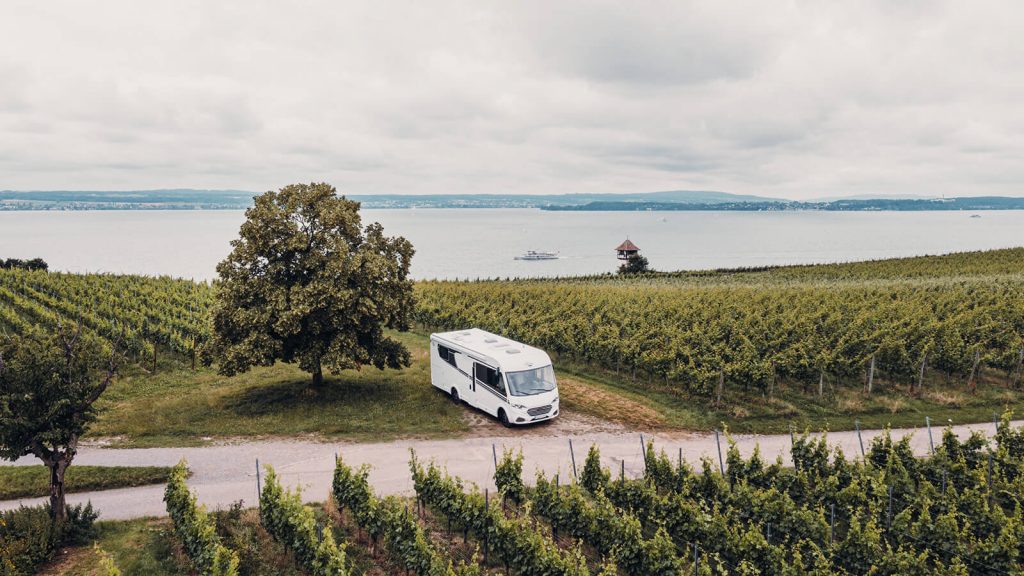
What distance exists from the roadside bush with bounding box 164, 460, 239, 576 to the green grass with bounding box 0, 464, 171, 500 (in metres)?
3.98

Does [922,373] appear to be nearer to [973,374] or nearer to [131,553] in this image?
[973,374]

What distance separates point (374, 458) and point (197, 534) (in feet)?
22.6

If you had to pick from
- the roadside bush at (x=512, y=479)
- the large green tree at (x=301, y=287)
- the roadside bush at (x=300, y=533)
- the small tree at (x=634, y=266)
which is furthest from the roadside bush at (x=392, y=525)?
the small tree at (x=634, y=266)

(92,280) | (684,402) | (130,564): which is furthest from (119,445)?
(92,280)

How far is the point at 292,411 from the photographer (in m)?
22.6

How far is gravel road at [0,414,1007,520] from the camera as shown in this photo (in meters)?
15.9

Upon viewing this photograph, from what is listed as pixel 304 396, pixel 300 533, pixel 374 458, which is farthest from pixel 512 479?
pixel 304 396

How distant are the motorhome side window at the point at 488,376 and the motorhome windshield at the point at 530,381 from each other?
49 centimetres

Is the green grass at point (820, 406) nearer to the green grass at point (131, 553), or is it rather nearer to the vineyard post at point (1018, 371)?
the vineyard post at point (1018, 371)

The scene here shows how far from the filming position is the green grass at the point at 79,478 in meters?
16.0

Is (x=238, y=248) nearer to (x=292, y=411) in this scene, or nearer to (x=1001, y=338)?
(x=292, y=411)

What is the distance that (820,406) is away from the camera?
24.2m

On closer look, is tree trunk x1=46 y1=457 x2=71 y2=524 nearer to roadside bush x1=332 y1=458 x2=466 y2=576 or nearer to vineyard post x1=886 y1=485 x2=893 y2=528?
roadside bush x1=332 y1=458 x2=466 y2=576

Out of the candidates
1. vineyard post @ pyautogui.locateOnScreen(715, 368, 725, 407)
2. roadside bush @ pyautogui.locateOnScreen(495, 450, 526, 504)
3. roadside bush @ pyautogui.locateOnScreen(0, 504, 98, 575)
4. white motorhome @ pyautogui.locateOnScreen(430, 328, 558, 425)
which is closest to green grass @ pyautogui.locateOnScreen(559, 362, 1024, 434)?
vineyard post @ pyautogui.locateOnScreen(715, 368, 725, 407)
